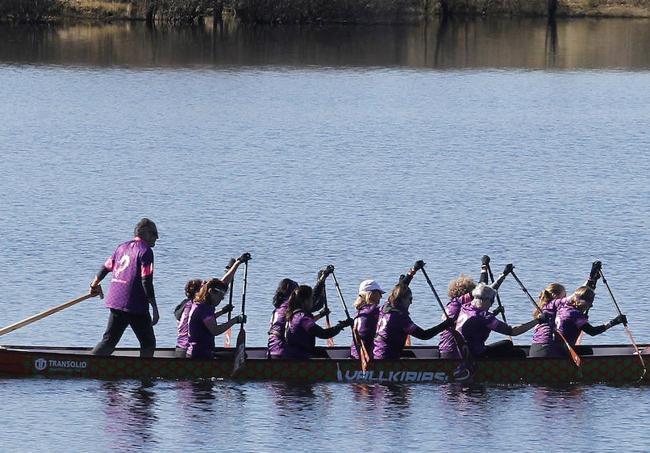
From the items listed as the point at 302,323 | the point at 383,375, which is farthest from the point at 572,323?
the point at 302,323

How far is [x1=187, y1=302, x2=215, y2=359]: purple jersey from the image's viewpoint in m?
21.2

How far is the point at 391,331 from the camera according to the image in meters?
21.5

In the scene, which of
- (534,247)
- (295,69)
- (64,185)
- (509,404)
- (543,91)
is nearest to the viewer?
(509,404)

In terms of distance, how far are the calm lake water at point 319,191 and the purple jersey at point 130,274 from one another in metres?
1.25

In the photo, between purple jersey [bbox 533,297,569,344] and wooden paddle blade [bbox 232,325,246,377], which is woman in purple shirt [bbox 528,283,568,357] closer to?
purple jersey [bbox 533,297,569,344]

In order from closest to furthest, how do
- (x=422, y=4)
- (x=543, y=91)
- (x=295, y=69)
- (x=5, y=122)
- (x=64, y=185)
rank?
1. (x=64, y=185)
2. (x=5, y=122)
3. (x=543, y=91)
4. (x=295, y=69)
5. (x=422, y=4)

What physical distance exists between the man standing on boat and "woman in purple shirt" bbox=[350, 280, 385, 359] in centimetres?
285

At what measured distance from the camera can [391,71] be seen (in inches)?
2761

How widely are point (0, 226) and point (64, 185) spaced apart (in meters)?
6.33

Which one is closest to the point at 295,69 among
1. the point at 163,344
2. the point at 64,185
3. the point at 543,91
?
the point at 543,91

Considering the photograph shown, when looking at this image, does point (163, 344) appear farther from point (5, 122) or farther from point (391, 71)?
point (391, 71)

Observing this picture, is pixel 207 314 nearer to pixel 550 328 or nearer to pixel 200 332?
pixel 200 332

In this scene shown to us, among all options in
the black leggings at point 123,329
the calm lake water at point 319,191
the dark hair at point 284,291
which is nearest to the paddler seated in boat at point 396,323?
the calm lake water at point 319,191

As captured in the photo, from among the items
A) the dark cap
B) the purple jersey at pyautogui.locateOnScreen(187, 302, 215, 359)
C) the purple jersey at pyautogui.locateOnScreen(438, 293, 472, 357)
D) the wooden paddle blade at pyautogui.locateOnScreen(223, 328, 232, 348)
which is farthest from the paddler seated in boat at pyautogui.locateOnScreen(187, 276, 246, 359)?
the purple jersey at pyautogui.locateOnScreen(438, 293, 472, 357)
